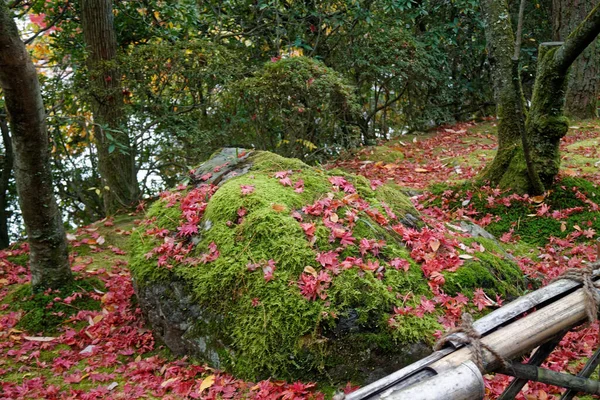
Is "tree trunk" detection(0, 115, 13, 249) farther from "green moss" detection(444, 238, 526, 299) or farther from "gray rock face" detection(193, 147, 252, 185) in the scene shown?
"green moss" detection(444, 238, 526, 299)

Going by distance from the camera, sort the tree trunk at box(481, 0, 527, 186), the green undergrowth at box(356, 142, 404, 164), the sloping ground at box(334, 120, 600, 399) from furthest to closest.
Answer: the green undergrowth at box(356, 142, 404, 164)
the tree trunk at box(481, 0, 527, 186)
the sloping ground at box(334, 120, 600, 399)

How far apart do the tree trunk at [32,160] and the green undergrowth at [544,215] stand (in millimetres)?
4281

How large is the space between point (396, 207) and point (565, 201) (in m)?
2.47

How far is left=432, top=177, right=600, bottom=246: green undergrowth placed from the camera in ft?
17.8

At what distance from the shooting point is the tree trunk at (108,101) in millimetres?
6648

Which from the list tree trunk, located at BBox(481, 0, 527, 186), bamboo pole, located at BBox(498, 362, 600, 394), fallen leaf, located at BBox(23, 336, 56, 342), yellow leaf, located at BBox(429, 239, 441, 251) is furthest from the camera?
tree trunk, located at BBox(481, 0, 527, 186)

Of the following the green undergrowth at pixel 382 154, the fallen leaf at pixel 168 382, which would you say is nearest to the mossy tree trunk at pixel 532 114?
the green undergrowth at pixel 382 154

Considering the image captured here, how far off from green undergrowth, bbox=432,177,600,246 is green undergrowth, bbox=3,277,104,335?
4080 millimetres

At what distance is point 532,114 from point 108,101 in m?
5.23

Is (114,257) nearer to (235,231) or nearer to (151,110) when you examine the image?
(151,110)

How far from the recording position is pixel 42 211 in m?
4.42

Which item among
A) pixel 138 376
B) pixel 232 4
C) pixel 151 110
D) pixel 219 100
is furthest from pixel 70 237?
pixel 232 4

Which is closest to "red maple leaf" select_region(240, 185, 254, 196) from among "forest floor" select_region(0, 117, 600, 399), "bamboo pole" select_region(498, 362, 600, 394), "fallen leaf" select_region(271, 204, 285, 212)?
"fallen leaf" select_region(271, 204, 285, 212)

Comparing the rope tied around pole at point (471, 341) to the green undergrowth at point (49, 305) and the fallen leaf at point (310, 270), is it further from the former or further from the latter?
the green undergrowth at point (49, 305)
